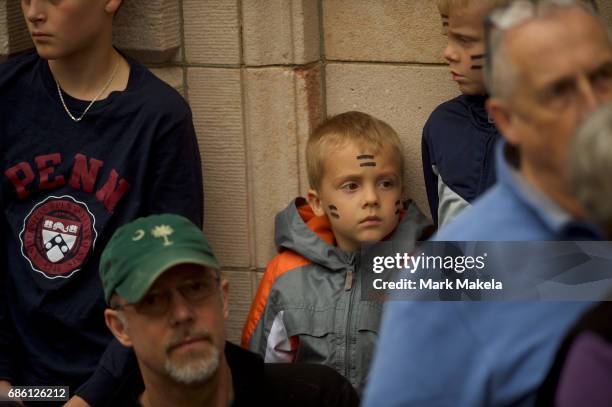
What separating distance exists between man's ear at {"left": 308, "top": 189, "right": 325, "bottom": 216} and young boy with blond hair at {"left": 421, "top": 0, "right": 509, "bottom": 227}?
1.21 ft

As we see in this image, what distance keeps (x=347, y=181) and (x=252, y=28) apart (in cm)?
72

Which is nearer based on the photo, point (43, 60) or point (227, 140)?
point (43, 60)

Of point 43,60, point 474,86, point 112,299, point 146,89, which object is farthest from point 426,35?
point 112,299

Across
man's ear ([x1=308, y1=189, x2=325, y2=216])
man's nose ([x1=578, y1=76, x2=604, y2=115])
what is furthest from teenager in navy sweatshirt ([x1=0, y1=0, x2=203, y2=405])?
man's nose ([x1=578, y1=76, x2=604, y2=115])

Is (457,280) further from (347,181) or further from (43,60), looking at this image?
(43,60)

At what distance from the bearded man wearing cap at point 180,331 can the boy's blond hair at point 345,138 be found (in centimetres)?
73

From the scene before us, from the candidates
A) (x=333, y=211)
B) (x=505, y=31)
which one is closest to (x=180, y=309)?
(x=333, y=211)

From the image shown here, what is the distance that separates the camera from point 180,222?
3049 mm

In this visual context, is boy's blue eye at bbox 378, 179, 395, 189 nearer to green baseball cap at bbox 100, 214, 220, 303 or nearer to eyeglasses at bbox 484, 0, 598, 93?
green baseball cap at bbox 100, 214, 220, 303

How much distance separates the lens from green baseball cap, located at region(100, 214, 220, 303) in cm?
289

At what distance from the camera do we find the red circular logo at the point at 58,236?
141 inches

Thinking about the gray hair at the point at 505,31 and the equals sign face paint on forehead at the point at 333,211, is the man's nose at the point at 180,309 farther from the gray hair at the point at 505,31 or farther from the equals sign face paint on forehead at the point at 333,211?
the gray hair at the point at 505,31

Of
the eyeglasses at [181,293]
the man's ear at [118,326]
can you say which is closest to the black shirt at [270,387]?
the man's ear at [118,326]

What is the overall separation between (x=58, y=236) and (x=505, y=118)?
6.35 ft
